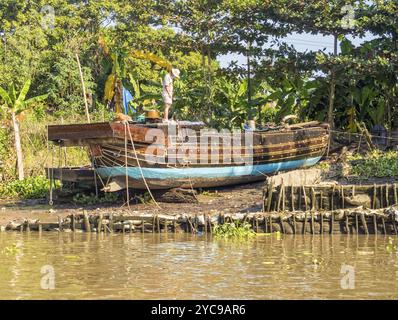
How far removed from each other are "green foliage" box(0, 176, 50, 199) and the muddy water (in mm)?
5168

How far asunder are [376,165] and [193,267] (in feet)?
35.1

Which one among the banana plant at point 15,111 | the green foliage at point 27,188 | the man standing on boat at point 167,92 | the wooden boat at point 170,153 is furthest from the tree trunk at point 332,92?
the banana plant at point 15,111

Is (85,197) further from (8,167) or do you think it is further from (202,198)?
(8,167)

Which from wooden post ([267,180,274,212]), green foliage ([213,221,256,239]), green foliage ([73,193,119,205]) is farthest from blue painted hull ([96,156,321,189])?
green foliage ([213,221,256,239])

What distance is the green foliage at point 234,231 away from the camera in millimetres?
15570

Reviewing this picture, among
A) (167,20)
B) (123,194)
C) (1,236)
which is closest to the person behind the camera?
(1,236)

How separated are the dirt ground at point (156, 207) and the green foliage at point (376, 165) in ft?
9.66

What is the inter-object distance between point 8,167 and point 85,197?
4548mm

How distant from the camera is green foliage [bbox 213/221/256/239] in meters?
15.6

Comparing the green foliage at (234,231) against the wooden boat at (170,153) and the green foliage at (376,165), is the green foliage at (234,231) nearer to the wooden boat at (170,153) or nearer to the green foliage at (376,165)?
the wooden boat at (170,153)

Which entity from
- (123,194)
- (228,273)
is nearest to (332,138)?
(123,194)

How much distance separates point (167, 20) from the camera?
26.9 meters

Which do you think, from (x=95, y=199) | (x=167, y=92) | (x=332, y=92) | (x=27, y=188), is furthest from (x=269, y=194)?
(x=332, y=92)

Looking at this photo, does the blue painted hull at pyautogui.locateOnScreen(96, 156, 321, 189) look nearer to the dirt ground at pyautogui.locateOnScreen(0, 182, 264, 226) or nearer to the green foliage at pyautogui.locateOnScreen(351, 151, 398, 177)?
the dirt ground at pyautogui.locateOnScreen(0, 182, 264, 226)
